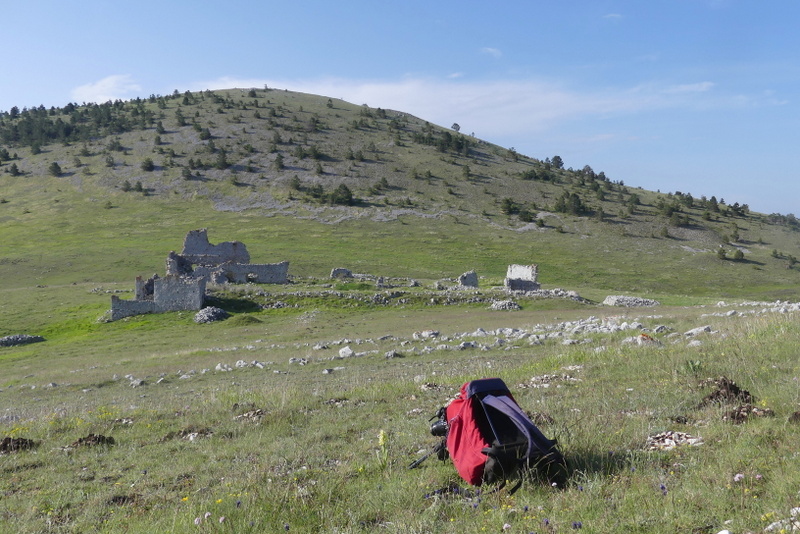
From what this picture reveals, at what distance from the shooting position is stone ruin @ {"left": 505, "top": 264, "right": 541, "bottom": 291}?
43.5 m

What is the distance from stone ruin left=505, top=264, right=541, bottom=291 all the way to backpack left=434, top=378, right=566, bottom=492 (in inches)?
1480

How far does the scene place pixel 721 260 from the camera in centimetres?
7844

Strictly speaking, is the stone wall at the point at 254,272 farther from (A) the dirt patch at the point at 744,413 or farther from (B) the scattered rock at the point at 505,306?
(A) the dirt patch at the point at 744,413

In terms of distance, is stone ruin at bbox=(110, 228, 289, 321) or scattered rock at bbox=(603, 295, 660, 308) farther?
stone ruin at bbox=(110, 228, 289, 321)

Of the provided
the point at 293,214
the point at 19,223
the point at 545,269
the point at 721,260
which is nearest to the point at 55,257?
the point at 19,223

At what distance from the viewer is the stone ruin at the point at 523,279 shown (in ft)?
143

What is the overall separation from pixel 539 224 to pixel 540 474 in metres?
90.3

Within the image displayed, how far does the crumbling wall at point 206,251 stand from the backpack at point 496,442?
5130 centimetres

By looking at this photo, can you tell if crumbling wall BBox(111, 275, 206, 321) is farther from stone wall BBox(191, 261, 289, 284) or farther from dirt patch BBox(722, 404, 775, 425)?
dirt patch BBox(722, 404, 775, 425)

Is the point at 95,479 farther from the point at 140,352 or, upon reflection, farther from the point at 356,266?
the point at 356,266

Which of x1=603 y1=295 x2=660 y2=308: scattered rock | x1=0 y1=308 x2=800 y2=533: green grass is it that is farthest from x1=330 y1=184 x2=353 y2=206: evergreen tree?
x1=0 y1=308 x2=800 y2=533: green grass

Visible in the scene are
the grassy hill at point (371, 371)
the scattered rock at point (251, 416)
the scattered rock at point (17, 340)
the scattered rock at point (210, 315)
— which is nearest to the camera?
the grassy hill at point (371, 371)

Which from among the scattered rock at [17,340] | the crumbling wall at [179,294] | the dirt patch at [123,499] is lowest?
the scattered rock at [17,340]

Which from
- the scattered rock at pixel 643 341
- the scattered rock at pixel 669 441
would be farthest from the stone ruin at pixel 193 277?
the scattered rock at pixel 669 441
